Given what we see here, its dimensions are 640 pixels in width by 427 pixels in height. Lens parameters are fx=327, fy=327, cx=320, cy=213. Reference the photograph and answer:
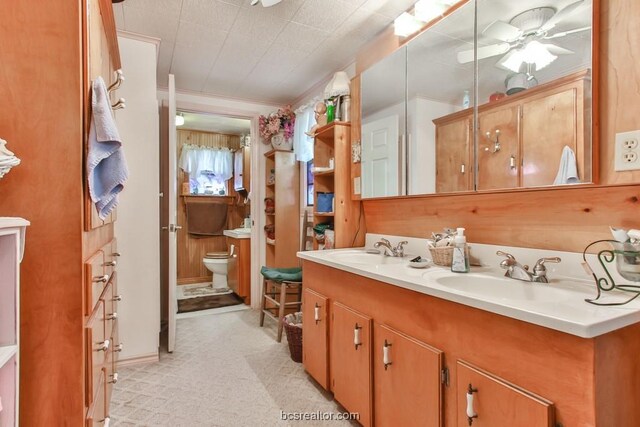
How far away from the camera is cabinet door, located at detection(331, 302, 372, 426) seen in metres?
1.52

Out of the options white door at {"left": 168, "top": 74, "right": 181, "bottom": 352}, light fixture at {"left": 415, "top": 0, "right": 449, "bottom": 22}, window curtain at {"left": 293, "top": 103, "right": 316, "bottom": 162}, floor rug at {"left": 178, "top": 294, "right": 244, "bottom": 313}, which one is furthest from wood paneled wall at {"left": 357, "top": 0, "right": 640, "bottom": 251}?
floor rug at {"left": 178, "top": 294, "right": 244, "bottom": 313}

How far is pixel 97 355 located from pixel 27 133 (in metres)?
0.77

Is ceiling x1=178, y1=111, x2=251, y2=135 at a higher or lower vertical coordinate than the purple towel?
higher

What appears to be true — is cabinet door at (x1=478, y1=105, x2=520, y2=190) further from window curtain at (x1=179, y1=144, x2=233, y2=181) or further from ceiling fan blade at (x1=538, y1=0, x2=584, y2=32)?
window curtain at (x1=179, y1=144, x2=233, y2=181)

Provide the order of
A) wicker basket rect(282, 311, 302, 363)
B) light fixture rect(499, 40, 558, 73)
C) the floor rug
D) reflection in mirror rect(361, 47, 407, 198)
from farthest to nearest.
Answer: the floor rug
wicker basket rect(282, 311, 302, 363)
reflection in mirror rect(361, 47, 407, 198)
light fixture rect(499, 40, 558, 73)

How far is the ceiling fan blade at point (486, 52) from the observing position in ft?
4.85

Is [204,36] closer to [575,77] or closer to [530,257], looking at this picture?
[575,77]

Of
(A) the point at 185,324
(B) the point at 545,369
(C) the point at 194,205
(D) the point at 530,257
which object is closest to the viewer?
(B) the point at 545,369

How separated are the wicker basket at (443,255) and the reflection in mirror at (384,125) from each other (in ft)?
1.72

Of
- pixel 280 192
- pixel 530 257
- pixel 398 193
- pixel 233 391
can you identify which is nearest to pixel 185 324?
pixel 233 391

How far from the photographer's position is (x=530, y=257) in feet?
4.48

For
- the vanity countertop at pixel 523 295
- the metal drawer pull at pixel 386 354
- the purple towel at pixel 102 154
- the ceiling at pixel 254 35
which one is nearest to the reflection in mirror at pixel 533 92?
the vanity countertop at pixel 523 295

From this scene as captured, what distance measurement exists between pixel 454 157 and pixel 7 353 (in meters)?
1.82

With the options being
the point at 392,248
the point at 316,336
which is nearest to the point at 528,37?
the point at 392,248
